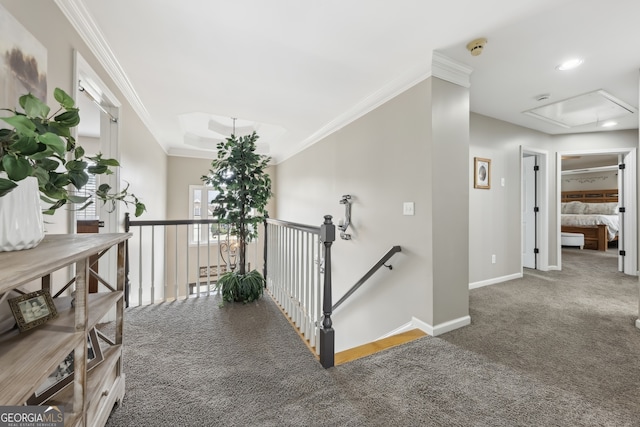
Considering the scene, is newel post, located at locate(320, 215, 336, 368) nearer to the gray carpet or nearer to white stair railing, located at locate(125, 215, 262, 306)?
the gray carpet

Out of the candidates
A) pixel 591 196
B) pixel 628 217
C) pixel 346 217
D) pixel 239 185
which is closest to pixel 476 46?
pixel 346 217

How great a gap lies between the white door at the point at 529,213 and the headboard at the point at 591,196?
Result: 15.0ft

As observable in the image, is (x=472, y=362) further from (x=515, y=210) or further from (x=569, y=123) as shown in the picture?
(x=569, y=123)

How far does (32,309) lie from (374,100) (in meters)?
2.96

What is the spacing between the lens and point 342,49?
7.04 feet

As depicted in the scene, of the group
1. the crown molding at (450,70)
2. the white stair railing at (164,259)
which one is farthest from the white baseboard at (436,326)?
the crown molding at (450,70)

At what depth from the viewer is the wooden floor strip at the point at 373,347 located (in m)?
1.85

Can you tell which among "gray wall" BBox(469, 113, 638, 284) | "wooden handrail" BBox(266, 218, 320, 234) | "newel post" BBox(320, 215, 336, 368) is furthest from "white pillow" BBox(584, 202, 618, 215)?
"newel post" BBox(320, 215, 336, 368)

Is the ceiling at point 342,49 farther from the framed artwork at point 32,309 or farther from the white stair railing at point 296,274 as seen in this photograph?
the framed artwork at point 32,309

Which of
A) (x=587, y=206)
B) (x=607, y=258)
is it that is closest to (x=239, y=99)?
(x=607, y=258)

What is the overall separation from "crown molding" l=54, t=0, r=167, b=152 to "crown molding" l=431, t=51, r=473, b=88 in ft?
8.16

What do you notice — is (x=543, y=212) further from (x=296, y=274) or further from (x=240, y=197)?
(x=240, y=197)

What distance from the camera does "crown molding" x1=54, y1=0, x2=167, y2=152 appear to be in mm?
1594

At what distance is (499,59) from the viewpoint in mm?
2271
